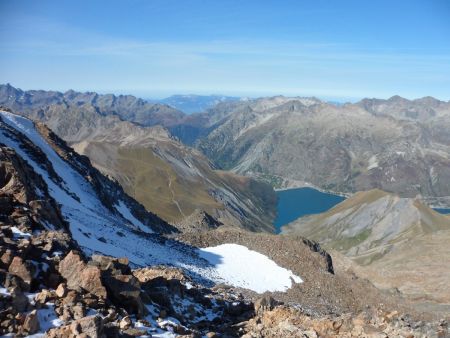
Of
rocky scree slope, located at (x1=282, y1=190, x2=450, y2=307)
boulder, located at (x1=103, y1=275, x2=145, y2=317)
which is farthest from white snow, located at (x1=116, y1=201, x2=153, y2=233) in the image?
boulder, located at (x1=103, y1=275, x2=145, y2=317)

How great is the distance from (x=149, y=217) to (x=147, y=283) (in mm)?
59735

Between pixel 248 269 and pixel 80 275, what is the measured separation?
99.5 ft

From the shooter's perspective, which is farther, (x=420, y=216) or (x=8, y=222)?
(x=420, y=216)

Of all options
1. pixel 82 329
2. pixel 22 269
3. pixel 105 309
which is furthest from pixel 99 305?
pixel 22 269

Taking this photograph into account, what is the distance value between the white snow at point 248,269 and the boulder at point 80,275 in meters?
24.6

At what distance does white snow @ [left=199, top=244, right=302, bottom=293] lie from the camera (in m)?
42.3

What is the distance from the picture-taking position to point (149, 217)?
84125 mm

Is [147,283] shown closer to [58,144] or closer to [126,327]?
[126,327]

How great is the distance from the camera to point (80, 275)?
17422 mm

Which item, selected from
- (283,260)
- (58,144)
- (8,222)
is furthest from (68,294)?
(58,144)

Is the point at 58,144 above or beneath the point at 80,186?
above

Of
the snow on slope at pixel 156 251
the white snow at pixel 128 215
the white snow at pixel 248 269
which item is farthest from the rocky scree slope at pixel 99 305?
the white snow at pixel 128 215

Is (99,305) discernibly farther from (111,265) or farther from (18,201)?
(18,201)

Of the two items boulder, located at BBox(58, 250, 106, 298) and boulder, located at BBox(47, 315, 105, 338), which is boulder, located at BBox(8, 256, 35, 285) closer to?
boulder, located at BBox(58, 250, 106, 298)
